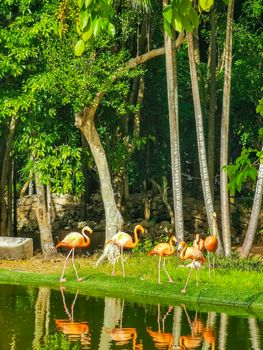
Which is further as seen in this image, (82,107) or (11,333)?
(82,107)

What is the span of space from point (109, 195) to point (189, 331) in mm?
9281

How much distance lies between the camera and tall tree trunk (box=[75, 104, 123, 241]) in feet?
70.7

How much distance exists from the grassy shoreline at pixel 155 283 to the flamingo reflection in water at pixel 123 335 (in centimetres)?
313

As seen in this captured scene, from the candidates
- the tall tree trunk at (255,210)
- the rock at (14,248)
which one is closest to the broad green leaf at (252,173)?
the tall tree trunk at (255,210)

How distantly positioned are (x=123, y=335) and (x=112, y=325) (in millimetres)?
892

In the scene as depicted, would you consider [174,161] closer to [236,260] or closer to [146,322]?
[236,260]

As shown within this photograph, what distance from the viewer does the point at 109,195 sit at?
21953 mm

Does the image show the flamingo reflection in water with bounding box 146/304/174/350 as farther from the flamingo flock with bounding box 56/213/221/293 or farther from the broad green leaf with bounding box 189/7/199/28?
the broad green leaf with bounding box 189/7/199/28

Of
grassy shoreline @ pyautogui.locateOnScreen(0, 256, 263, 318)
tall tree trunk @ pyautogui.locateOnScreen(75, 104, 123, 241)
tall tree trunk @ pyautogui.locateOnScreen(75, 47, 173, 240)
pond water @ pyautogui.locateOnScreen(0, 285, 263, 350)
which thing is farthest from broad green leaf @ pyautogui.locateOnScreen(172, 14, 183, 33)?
tall tree trunk @ pyautogui.locateOnScreen(75, 104, 123, 241)

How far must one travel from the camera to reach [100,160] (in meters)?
21.7

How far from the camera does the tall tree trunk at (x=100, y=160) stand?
848 inches

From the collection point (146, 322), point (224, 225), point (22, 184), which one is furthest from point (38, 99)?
point (22, 184)

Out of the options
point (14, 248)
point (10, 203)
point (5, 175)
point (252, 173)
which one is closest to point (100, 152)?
point (14, 248)

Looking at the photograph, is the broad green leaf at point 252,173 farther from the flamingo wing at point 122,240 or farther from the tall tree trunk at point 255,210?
the tall tree trunk at point 255,210
